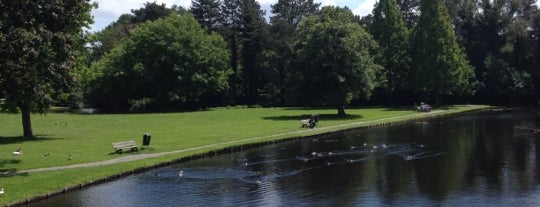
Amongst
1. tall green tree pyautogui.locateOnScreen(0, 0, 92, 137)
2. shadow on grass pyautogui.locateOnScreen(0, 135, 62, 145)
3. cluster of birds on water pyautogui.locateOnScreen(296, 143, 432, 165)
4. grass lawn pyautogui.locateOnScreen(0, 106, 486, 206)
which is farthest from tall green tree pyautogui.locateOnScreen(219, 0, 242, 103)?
tall green tree pyautogui.locateOnScreen(0, 0, 92, 137)

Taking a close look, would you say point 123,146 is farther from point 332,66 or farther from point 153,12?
point 153,12

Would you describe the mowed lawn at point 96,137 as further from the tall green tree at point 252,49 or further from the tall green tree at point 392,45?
the tall green tree at point 252,49

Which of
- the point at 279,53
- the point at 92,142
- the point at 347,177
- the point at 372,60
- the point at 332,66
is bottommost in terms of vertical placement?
the point at 347,177

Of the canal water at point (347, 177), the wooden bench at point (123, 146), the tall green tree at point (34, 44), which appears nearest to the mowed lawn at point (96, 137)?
the wooden bench at point (123, 146)

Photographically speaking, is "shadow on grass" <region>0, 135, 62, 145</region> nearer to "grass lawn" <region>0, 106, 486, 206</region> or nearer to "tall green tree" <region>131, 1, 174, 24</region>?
"grass lawn" <region>0, 106, 486, 206</region>

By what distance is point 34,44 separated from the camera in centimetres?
3012

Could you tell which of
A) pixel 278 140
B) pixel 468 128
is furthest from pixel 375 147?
pixel 468 128

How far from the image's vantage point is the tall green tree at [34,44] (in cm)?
2973

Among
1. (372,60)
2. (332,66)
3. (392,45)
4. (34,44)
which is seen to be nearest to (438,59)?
(392,45)

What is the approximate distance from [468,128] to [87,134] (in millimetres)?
37484

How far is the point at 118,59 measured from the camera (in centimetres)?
10544

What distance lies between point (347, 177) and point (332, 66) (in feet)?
153

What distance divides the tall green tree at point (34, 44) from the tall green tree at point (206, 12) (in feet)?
295

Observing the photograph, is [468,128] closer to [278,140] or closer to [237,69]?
[278,140]
